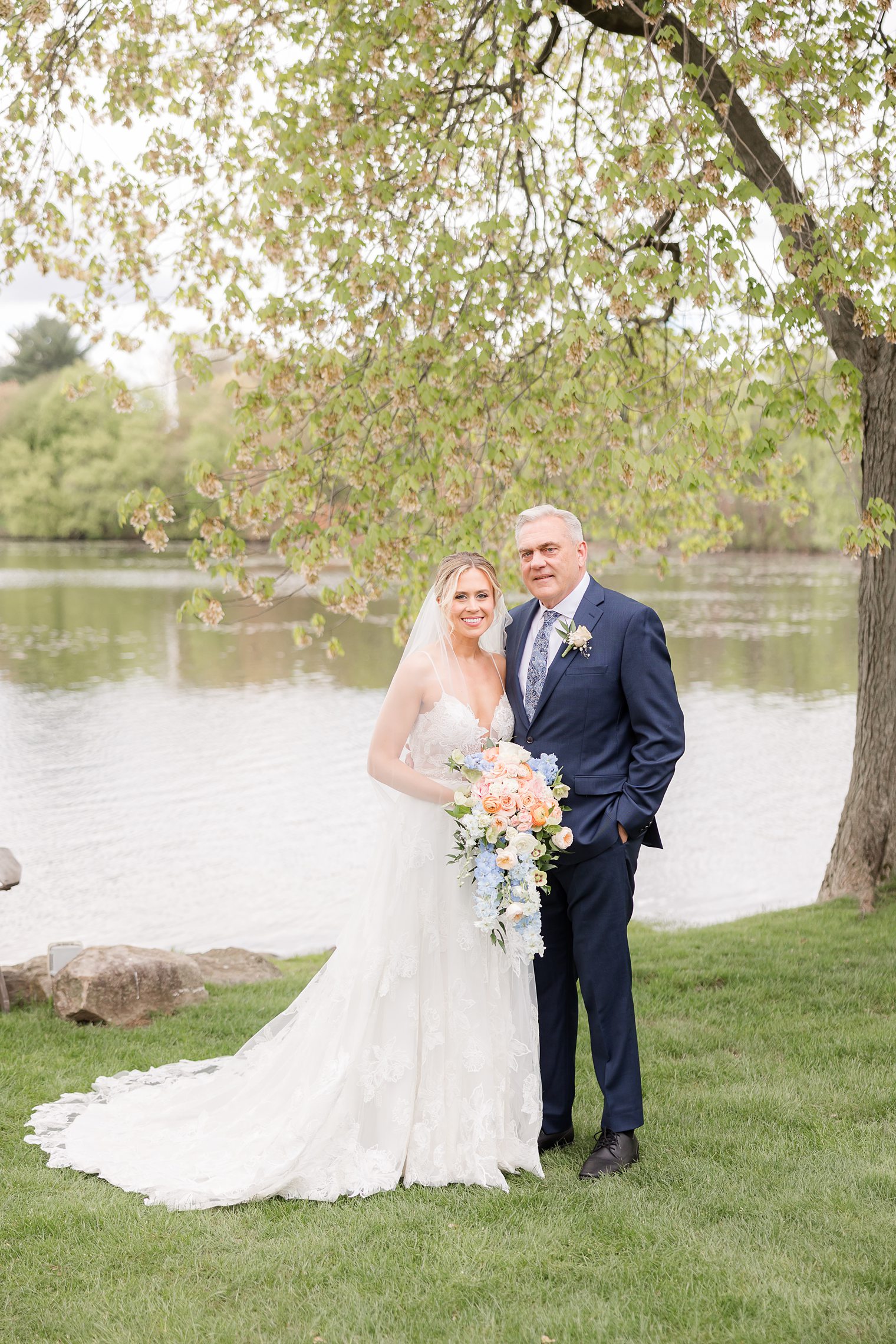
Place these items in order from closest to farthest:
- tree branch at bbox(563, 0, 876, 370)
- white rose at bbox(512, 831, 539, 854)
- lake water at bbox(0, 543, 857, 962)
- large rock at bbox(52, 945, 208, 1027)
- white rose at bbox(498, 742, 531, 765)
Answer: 1. white rose at bbox(512, 831, 539, 854)
2. white rose at bbox(498, 742, 531, 765)
3. large rock at bbox(52, 945, 208, 1027)
4. tree branch at bbox(563, 0, 876, 370)
5. lake water at bbox(0, 543, 857, 962)

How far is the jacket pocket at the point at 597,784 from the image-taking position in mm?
4125

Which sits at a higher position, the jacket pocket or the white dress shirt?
the white dress shirt

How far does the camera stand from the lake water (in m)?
11.0

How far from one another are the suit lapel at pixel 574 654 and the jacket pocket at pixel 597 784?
305 millimetres

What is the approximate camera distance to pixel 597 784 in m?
4.14

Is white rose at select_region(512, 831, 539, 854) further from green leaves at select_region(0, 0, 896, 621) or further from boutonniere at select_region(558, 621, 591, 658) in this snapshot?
green leaves at select_region(0, 0, 896, 621)

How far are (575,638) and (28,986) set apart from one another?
4.22 metres

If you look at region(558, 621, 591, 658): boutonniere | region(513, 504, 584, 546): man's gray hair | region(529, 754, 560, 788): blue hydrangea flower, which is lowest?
region(529, 754, 560, 788): blue hydrangea flower

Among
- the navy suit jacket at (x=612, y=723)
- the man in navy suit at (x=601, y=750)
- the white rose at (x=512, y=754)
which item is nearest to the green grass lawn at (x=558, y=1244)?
the man in navy suit at (x=601, y=750)

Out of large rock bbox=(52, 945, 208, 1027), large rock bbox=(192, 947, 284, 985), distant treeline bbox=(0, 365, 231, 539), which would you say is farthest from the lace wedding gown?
distant treeline bbox=(0, 365, 231, 539)

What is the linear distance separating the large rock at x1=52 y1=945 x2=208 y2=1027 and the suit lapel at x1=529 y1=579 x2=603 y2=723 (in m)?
3.21

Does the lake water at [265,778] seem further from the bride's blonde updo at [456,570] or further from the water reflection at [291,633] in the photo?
the bride's blonde updo at [456,570]

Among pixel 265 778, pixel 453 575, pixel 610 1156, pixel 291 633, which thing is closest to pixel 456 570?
pixel 453 575

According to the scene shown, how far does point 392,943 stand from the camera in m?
4.35
